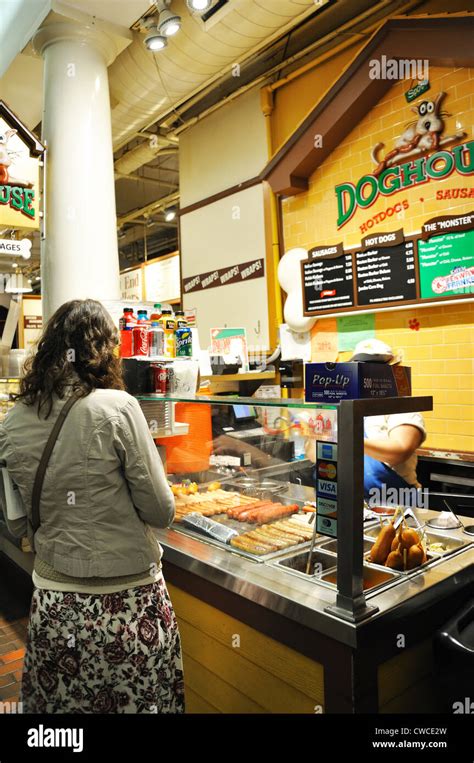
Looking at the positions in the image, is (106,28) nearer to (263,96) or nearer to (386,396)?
(263,96)

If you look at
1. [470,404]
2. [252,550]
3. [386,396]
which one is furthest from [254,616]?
[470,404]

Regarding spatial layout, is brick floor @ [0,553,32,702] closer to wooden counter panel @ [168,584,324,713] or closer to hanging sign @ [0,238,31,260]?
wooden counter panel @ [168,584,324,713]

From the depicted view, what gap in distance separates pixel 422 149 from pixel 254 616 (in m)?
3.82

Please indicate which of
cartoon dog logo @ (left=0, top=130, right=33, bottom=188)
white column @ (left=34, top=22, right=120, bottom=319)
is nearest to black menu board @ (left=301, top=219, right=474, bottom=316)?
white column @ (left=34, top=22, right=120, bottom=319)

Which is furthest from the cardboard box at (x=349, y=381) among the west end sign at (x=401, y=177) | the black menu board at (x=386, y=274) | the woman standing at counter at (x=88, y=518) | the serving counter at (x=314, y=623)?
the west end sign at (x=401, y=177)

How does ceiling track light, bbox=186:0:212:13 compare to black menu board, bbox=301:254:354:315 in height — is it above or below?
above

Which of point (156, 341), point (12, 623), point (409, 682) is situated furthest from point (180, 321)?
point (12, 623)

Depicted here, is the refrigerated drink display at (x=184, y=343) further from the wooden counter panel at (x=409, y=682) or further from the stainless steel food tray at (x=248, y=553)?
the wooden counter panel at (x=409, y=682)

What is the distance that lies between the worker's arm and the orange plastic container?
0.99m

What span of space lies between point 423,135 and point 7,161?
317 cm

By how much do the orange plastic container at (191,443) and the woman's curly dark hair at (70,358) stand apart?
135 centimetres

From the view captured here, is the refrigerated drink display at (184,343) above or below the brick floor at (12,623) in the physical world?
above

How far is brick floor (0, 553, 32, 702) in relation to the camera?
10.3 feet

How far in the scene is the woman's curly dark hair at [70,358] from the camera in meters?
1.87
